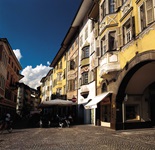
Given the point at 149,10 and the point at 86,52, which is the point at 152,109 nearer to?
the point at 149,10

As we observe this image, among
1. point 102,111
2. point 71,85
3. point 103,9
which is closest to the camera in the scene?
point 103,9

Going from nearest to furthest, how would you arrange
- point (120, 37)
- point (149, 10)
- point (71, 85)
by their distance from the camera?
point (149, 10) → point (120, 37) → point (71, 85)

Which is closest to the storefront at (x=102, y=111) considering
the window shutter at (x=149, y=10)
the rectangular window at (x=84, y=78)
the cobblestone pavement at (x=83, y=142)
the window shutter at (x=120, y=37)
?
the window shutter at (x=120, y=37)

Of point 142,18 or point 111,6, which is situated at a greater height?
point 111,6

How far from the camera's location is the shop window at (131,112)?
18.1 m

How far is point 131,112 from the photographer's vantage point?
1830 cm

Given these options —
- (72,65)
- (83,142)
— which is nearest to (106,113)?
(83,142)

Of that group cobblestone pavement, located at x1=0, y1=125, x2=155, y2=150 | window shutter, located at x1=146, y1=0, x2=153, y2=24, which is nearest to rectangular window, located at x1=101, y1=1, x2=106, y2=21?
window shutter, located at x1=146, y1=0, x2=153, y2=24

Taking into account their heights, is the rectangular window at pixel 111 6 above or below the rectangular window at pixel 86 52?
above

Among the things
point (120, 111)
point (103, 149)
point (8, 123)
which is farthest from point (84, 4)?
point (103, 149)

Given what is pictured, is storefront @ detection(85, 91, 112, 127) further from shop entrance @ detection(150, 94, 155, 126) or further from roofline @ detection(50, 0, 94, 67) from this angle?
roofline @ detection(50, 0, 94, 67)

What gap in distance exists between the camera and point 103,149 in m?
9.39

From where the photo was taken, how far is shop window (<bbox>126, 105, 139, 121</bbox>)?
59.4 feet

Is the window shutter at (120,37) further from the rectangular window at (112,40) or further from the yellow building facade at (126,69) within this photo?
the rectangular window at (112,40)
